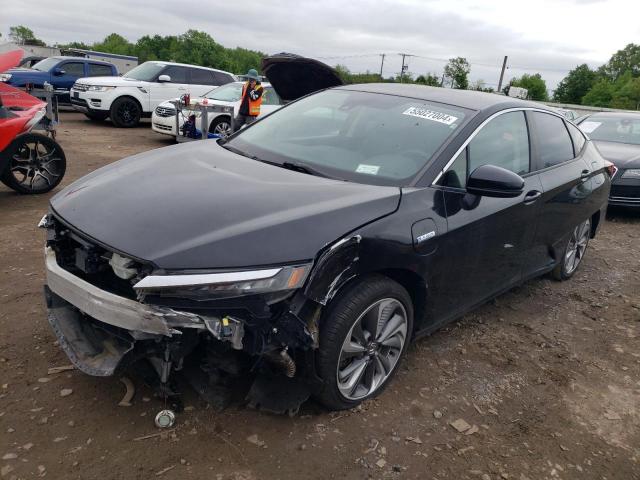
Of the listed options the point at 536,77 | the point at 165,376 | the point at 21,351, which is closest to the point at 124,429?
the point at 165,376

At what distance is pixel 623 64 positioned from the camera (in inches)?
3233

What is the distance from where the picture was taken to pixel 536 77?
275 ft

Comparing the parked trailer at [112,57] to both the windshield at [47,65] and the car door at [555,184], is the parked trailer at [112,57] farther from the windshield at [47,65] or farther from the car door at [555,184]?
the car door at [555,184]

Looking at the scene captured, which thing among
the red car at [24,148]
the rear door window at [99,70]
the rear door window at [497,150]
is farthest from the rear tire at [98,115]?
the rear door window at [497,150]

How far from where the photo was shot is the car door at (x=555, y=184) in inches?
152

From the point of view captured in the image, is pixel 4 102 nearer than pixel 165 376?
No

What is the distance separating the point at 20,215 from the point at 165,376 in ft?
13.6

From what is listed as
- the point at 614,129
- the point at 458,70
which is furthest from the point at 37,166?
the point at 458,70

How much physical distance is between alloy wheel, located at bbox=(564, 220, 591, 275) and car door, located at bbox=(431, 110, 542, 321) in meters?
1.20

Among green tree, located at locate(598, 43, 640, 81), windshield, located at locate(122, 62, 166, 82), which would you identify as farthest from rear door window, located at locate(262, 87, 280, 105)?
green tree, located at locate(598, 43, 640, 81)

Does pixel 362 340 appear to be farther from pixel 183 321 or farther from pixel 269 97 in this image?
pixel 269 97

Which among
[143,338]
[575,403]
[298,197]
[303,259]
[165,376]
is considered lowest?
[575,403]

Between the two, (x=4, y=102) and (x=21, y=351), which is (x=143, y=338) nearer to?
(x=21, y=351)

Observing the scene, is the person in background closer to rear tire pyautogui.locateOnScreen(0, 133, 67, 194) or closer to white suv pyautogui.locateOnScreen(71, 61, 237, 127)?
rear tire pyautogui.locateOnScreen(0, 133, 67, 194)
